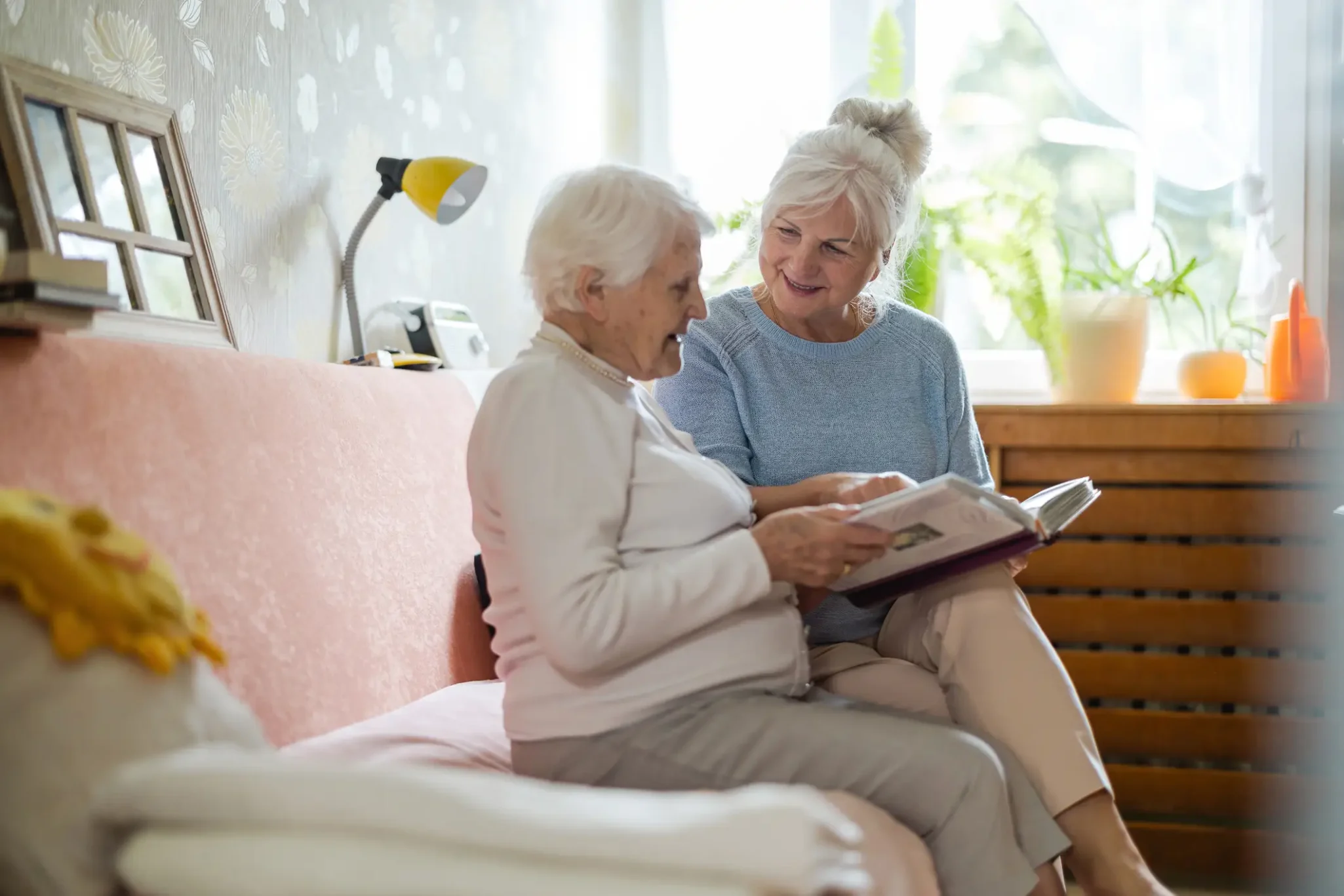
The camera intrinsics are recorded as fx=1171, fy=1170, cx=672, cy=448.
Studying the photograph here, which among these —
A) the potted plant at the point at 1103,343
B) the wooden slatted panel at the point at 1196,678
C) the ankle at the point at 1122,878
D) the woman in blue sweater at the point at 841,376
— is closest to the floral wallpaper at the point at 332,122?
the woman in blue sweater at the point at 841,376

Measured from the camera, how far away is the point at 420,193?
1.90m

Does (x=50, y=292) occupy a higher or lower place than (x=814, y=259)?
higher

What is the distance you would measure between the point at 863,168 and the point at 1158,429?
3.41 feet

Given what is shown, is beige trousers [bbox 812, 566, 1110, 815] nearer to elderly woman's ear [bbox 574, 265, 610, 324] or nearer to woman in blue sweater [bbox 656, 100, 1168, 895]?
woman in blue sweater [bbox 656, 100, 1168, 895]

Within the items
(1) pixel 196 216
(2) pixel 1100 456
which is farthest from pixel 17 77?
(2) pixel 1100 456

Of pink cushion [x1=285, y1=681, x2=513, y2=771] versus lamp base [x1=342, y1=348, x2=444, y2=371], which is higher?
lamp base [x1=342, y1=348, x2=444, y2=371]

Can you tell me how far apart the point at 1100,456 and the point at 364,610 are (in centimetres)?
163

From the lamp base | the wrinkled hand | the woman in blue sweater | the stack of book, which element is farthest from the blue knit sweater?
the stack of book

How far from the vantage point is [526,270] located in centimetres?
133

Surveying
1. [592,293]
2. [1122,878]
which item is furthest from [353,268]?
[1122,878]

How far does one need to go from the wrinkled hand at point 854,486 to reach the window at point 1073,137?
1215 millimetres

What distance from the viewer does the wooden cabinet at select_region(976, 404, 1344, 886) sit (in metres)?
2.34

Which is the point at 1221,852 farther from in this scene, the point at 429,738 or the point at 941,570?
the point at 429,738

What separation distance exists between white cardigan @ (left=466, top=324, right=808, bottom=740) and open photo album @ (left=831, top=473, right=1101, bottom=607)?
149 mm
